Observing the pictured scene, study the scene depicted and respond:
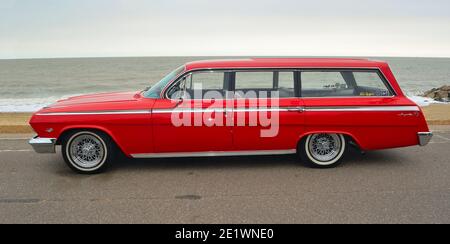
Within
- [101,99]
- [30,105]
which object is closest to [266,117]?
[101,99]

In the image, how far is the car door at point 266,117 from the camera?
524cm

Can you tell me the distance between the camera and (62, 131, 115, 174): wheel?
5242 millimetres

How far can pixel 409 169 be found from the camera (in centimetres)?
543

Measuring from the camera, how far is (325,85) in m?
5.66

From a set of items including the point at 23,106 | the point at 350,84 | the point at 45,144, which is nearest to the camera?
the point at 45,144

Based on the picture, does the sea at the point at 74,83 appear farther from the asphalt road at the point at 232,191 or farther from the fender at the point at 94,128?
the asphalt road at the point at 232,191

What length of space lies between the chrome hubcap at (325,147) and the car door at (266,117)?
1.06ft

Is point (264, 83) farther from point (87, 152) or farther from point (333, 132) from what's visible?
point (87, 152)

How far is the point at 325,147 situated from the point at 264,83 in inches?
54.2

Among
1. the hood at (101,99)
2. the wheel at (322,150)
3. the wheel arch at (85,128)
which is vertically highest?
the hood at (101,99)

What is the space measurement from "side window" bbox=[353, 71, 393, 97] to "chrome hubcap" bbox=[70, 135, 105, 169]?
3.97 m
